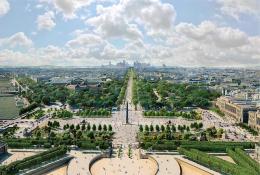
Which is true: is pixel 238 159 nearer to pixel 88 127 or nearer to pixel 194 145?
pixel 194 145

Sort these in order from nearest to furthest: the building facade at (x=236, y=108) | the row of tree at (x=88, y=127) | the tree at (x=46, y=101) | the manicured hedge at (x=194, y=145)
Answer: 1. the manicured hedge at (x=194, y=145)
2. the row of tree at (x=88, y=127)
3. the building facade at (x=236, y=108)
4. the tree at (x=46, y=101)

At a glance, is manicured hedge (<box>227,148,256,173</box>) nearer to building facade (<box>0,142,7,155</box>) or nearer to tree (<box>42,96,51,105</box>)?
building facade (<box>0,142,7,155</box>)

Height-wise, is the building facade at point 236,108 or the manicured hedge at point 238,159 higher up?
the building facade at point 236,108

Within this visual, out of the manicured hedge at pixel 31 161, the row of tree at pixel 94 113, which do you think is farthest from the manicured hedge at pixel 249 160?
the row of tree at pixel 94 113

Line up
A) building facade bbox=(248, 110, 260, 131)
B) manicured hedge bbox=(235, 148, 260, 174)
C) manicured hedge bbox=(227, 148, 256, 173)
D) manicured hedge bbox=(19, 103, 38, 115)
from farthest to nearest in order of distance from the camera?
manicured hedge bbox=(19, 103, 38, 115), building facade bbox=(248, 110, 260, 131), manicured hedge bbox=(227, 148, 256, 173), manicured hedge bbox=(235, 148, 260, 174)

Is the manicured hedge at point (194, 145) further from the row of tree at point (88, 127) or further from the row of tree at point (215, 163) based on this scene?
the row of tree at point (88, 127)

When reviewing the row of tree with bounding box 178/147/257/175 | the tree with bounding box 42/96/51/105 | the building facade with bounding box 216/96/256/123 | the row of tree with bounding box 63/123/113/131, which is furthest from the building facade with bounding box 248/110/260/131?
the tree with bounding box 42/96/51/105

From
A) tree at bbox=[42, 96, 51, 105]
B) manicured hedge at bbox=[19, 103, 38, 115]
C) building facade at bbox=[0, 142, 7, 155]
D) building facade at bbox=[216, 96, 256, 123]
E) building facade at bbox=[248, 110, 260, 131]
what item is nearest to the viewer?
building facade at bbox=[0, 142, 7, 155]

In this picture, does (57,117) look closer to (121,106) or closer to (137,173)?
(121,106)

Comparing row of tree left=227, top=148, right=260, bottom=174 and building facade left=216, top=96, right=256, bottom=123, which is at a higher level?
building facade left=216, top=96, right=256, bottom=123

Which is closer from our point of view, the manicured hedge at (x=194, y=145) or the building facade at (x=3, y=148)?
the building facade at (x=3, y=148)

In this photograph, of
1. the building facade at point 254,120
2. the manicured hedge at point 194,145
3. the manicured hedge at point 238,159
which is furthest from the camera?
the building facade at point 254,120
